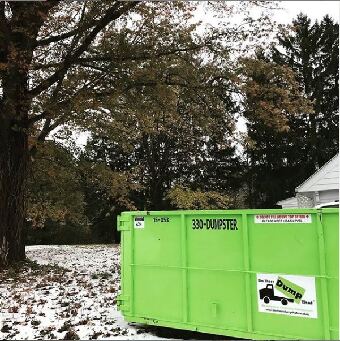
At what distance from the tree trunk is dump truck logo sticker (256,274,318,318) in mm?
9401

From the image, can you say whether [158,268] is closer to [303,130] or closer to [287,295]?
[287,295]

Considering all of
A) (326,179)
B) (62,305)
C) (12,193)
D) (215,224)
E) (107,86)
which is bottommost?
(62,305)

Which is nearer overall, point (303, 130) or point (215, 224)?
point (215, 224)

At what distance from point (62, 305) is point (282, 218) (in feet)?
14.9

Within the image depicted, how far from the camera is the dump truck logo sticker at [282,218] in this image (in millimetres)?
5262

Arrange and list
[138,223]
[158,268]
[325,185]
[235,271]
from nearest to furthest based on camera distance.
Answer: [235,271]
[158,268]
[138,223]
[325,185]

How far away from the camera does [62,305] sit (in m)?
8.00

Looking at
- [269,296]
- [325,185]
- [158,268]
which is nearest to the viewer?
[269,296]

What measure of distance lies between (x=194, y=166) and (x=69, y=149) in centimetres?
2000

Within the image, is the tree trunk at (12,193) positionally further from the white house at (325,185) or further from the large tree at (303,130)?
the large tree at (303,130)

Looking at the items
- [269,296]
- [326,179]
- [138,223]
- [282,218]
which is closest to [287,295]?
[269,296]

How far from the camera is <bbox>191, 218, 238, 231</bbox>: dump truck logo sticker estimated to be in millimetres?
5793

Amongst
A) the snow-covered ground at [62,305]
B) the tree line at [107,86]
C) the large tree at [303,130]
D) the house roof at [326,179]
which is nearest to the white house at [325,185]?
the house roof at [326,179]

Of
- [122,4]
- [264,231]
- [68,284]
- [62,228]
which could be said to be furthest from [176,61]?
[62,228]
